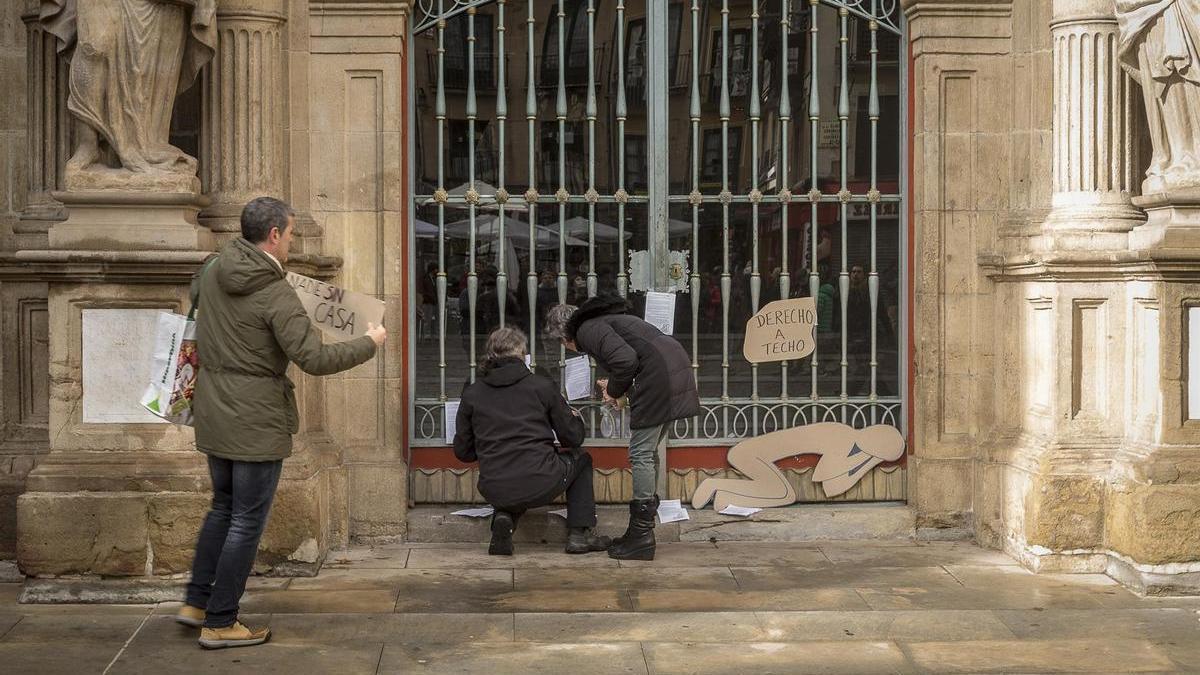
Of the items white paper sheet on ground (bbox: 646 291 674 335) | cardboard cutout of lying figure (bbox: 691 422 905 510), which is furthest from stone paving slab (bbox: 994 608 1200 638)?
white paper sheet on ground (bbox: 646 291 674 335)

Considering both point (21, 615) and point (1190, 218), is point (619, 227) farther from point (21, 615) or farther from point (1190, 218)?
point (21, 615)

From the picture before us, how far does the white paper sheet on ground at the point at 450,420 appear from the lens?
8844 millimetres

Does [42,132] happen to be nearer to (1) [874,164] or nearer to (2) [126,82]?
(2) [126,82]

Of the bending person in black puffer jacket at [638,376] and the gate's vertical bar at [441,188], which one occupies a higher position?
the gate's vertical bar at [441,188]

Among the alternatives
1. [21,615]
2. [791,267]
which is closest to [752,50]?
[791,267]

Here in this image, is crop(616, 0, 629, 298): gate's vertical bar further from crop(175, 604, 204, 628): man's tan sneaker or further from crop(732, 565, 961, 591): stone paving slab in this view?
crop(175, 604, 204, 628): man's tan sneaker

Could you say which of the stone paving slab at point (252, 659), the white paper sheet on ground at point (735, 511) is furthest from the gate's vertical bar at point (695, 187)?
the stone paving slab at point (252, 659)

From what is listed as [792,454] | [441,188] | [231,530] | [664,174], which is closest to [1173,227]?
[792,454]

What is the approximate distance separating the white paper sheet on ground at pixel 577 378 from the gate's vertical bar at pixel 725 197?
784 millimetres

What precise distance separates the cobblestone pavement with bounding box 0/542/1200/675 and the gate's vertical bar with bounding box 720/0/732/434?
1.14 metres

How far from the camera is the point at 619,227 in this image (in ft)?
29.0

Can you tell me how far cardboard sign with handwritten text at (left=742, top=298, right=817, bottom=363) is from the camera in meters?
8.86

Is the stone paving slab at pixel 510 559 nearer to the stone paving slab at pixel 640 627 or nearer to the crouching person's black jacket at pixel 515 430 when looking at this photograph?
the crouching person's black jacket at pixel 515 430

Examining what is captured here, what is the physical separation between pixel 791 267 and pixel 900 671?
125 inches
